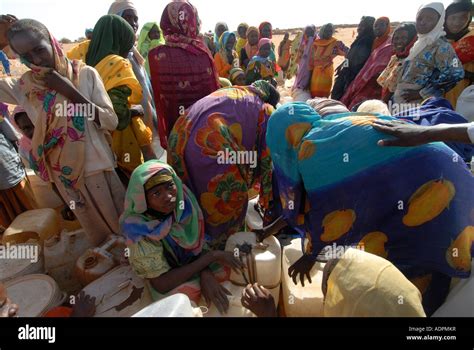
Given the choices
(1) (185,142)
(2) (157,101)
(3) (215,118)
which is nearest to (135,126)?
(2) (157,101)

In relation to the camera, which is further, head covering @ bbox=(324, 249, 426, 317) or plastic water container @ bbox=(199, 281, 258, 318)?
plastic water container @ bbox=(199, 281, 258, 318)

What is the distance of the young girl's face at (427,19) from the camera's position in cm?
316

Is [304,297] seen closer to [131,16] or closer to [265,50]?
[131,16]

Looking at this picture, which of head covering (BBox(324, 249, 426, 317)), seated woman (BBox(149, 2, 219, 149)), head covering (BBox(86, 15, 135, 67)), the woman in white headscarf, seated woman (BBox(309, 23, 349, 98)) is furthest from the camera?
seated woman (BBox(309, 23, 349, 98))

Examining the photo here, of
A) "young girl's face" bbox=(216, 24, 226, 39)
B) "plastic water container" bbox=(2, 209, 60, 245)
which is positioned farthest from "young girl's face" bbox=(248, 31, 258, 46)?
"plastic water container" bbox=(2, 209, 60, 245)

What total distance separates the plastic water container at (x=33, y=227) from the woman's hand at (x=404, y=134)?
2679 millimetres

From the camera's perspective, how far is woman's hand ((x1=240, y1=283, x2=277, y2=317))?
1486 mm

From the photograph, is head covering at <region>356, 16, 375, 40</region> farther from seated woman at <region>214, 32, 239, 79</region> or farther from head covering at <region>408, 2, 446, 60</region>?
seated woman at <region>214, 32, 239, 79</region>

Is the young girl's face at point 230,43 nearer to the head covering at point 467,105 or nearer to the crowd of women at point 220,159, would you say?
the crowd of women at point 220,159

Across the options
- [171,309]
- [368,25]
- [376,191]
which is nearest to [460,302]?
[376,191]

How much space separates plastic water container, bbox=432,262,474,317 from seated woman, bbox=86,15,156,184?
2482 mm

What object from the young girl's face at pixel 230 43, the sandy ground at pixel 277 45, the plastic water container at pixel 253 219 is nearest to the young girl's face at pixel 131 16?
the plastic water container at pixel 253 219

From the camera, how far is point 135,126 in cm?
291

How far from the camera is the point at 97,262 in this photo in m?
2.25
